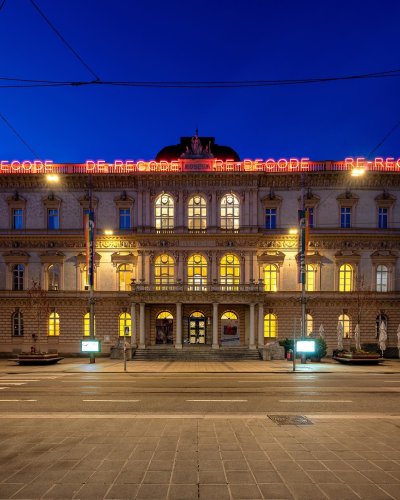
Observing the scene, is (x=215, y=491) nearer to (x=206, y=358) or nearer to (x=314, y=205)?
(x=206, y=358)

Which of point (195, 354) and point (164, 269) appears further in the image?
point (164, 269)

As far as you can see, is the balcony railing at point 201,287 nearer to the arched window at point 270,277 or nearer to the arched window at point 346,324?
the arched window at point 270,277

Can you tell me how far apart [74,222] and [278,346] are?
23417 mm

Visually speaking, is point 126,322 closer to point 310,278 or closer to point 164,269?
point 164,269

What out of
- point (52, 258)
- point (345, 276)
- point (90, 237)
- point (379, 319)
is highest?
point (90, 237)

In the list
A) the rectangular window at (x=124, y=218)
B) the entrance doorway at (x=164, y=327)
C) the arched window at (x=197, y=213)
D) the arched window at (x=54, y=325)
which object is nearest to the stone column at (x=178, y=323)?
the entrance doorway at (x=164, y=327)

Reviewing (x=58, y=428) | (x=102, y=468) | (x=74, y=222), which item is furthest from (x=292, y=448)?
(x=74, y=222)

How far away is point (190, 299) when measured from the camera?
131 feet

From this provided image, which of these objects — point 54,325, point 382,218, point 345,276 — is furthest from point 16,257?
point 382,218

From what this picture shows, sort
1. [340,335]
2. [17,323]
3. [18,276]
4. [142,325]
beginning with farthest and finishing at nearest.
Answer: [18,276], [17,323], [142,325], [340,335]

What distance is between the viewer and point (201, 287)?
40.3 m

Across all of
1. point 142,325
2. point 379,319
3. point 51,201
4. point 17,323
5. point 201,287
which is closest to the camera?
point 142,325

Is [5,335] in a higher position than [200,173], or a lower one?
lower

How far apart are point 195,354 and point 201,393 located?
65.7 ft
